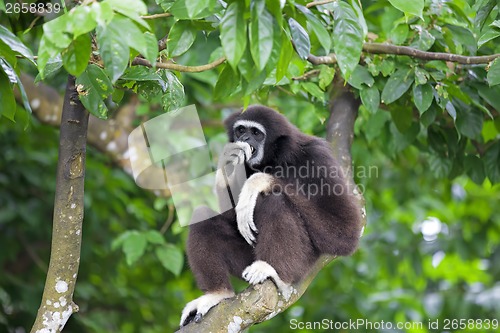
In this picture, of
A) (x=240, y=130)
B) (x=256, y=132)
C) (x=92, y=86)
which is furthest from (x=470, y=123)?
(x=92, y=86)

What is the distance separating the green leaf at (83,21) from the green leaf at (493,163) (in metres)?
4.24

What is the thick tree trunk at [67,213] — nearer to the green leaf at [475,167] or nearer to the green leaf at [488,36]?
the green leaf at [488,36]

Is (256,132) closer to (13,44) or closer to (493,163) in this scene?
(493,163)

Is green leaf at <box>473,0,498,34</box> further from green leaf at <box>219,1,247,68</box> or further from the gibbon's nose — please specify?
green leaf at <box>219,1,247,68</box>

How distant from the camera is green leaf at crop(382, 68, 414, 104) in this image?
16.1 ft

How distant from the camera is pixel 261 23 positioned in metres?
2.81

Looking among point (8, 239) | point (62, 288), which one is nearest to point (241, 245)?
point (62, 288)

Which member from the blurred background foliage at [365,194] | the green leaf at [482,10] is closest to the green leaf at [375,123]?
the blurred background foliage at [365,194]

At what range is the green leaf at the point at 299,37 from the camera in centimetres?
347

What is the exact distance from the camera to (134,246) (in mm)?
6473

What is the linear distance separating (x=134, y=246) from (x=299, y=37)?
11.9ft

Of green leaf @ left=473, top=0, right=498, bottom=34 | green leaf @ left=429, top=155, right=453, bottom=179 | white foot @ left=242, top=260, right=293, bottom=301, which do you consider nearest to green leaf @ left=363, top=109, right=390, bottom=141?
green leaf @ left=429, top=155, right=453, bottom=179

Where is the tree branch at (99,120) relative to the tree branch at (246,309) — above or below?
below

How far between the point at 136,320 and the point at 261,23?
7.01m
